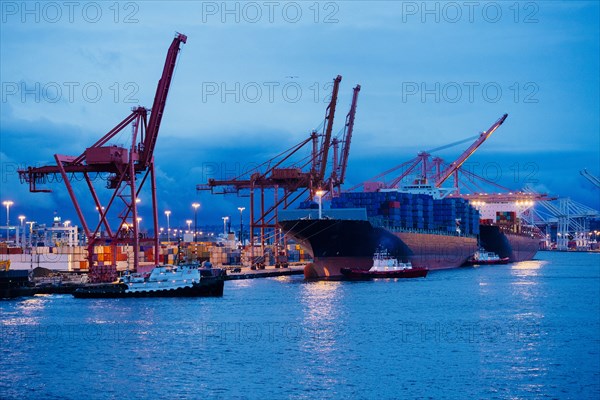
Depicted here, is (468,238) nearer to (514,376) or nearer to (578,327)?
(578,327)

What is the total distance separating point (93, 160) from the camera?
6053cm

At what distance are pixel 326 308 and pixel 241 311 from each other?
4.83 metres

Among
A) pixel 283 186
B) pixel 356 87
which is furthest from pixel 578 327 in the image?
pixel 356 87

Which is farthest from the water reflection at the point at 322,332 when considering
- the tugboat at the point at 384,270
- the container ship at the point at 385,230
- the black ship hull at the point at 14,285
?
the black ship hull at the point at 14,285

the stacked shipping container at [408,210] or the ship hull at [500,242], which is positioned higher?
the stacked shipping container at [408,210]

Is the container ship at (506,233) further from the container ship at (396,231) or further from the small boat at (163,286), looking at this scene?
the small boat at (163,286)

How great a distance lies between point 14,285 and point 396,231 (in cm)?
3685

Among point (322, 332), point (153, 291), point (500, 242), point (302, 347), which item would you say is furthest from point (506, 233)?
point (302, 347)

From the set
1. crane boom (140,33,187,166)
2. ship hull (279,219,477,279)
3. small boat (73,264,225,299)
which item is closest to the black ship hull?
small boat (73,264,225,299)

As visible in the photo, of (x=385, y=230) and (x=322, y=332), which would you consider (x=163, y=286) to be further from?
(x=385, y=230)

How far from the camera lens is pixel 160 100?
63844mm

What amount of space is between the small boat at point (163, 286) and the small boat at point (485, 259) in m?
68.5

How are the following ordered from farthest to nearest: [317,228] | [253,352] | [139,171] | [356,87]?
[356,87], [317,228], [139,171], [253,352]

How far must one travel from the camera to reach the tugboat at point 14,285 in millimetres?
62312
